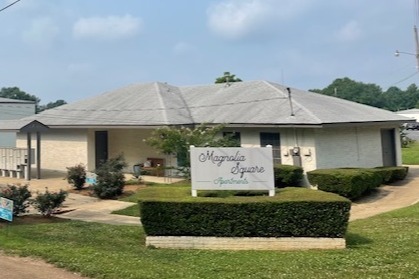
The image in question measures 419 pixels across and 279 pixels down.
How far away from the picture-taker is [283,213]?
8953mm

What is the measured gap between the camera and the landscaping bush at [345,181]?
52.4 ft

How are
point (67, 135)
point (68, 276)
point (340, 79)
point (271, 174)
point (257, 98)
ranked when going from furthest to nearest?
1. point (340, 79)
2. point (67, 135)
3. point (257, 98)
4. point (271, 174)
5. point (68, 276)

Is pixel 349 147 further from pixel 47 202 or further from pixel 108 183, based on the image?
pixel 47 202

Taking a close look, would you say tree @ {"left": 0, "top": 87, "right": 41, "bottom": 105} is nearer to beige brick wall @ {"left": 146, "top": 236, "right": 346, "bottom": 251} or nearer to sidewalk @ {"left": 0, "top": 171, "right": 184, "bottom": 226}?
sidewalk @ {"left": 0, "top": 171, "right": 184, "bottom": 226}

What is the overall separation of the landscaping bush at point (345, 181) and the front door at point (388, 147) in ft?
18.3

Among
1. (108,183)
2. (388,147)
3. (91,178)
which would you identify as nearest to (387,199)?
(388,147)

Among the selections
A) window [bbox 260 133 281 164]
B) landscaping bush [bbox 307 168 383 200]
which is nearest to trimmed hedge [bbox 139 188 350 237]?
landscaping bush [bbox 307 168 383 200]

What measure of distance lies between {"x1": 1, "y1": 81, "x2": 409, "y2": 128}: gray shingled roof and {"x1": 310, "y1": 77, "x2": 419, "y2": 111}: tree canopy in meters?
105

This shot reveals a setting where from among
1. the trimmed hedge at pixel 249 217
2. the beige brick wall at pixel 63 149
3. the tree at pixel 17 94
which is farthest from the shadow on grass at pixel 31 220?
the tree at pixel 17 94

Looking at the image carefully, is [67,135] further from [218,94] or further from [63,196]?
[63,196]

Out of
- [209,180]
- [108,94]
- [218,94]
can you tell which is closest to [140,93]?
[108,94]

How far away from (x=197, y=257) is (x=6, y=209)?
464 cm

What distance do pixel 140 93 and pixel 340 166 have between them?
46.1 ft

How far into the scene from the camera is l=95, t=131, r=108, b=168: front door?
25203 mm
